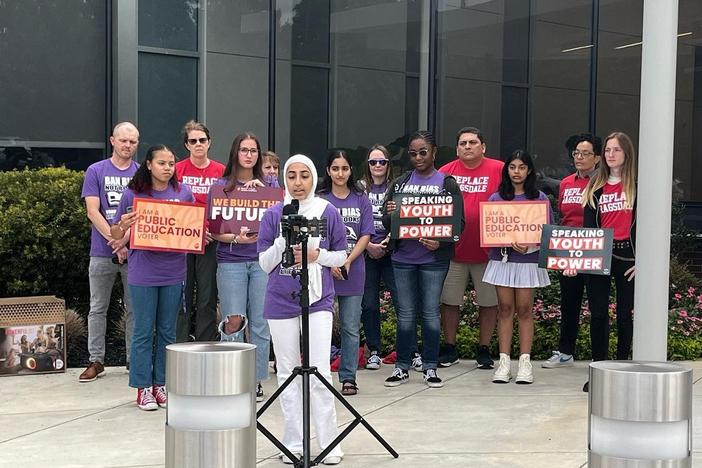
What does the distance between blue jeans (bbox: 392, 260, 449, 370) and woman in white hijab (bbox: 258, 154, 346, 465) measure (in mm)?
2254

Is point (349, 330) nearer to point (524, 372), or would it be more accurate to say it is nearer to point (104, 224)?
point (524, 372)

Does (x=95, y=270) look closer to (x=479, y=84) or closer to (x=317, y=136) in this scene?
(x=317, y=136)

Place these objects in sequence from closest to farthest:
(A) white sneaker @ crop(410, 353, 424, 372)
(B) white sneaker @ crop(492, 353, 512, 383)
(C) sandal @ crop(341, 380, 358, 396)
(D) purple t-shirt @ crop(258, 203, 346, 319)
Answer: (D) purple t-shirt @ crop(258, 203, 346, 319) → (C) sandal @ crop(341, 380, 358, 396) → (B) white sneaker @ crop(492, 353, 512, 383) → (A) white sneaker @ crop(410, 353, 424, 372)

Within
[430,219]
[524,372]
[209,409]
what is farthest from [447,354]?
[209,409]

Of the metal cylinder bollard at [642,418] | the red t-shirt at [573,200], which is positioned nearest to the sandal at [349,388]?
the red t-shirt at [573,200]

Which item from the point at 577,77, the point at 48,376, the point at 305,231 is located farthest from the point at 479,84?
the point at 305,231

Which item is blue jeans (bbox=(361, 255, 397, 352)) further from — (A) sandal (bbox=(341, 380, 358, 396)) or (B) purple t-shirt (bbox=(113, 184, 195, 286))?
(B) purple t-shirt (bbox=(113, 184, 195, 286))

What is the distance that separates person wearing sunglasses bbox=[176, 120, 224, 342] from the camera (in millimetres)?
8312

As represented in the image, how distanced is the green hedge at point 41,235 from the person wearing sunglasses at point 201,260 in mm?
1694

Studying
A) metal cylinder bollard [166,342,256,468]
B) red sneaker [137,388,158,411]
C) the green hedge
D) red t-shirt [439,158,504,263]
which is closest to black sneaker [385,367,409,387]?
red t-shirt [439,158,504,263]

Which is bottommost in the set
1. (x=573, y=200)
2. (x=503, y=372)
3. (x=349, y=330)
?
(x=503, y=372)

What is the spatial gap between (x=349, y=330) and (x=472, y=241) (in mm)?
1637

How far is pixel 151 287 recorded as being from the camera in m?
7.55

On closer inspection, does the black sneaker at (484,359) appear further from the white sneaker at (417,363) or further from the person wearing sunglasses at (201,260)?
the person wearing sunglasses at (201,260)
